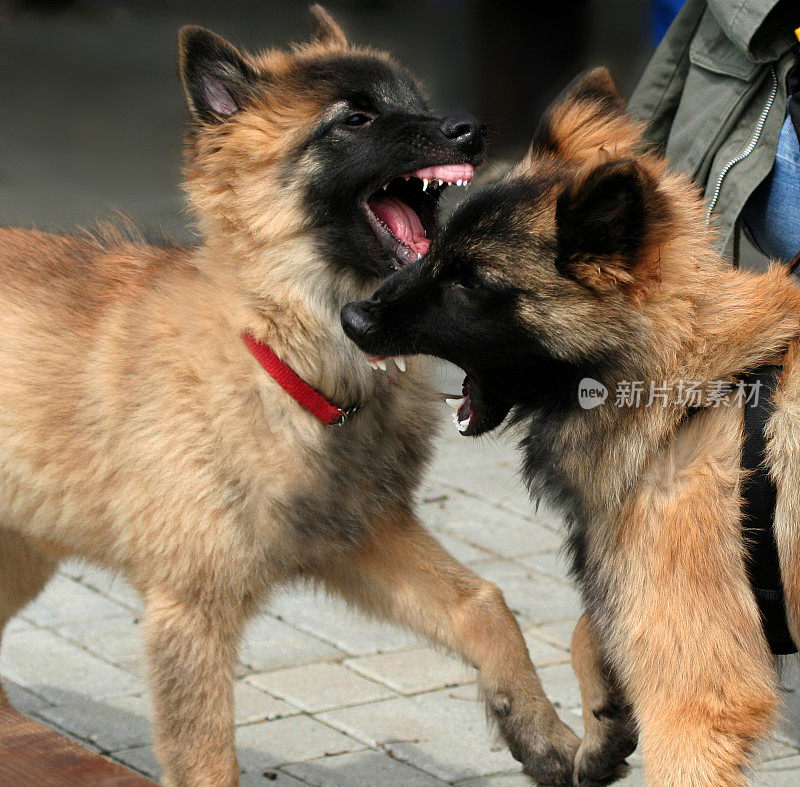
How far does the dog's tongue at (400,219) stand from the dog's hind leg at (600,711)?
1.15 m

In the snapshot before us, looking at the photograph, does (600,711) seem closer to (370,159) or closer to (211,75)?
(370,159)

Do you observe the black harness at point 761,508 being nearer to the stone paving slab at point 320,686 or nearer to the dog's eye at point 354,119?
the dog's eye at point 354,119

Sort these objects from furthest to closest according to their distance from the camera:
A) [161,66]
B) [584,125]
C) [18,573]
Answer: [161,66]
[18,573]
[584,125]

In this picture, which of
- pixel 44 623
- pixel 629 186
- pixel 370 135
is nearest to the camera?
pixel 629 186

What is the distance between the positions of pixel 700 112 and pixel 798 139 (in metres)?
0.36

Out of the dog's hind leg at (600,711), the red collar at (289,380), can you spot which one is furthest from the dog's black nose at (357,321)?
the dog's hind leg at (600,711)

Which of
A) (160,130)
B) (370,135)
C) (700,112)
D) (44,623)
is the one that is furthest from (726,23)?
(160,130)

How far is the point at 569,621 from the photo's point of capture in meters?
4.24

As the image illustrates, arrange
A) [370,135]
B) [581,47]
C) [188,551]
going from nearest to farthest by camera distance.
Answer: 1. [188,551]
2. [370,135]
3. [581,47]

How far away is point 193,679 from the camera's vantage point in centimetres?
295

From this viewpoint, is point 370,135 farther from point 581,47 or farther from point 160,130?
point 160,130

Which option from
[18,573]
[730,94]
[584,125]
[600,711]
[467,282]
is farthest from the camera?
[18,573]

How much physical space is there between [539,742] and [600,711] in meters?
0.28

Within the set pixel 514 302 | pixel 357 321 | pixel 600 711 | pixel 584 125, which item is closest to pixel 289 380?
pixel 357 321
